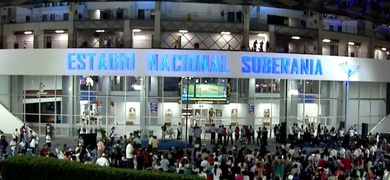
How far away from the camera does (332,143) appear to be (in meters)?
34.0

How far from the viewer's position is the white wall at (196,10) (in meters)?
41.1

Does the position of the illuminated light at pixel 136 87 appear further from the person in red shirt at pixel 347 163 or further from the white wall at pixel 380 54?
the white wall at pixel 380 54

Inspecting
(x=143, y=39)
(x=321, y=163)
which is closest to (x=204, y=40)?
(x=143, y=39)

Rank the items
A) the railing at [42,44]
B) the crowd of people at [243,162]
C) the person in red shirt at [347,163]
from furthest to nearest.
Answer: the railing at [42,44] → the person in red shirt at [347,163] → the crowd of people at [243,162]

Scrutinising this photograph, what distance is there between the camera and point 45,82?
38094mm

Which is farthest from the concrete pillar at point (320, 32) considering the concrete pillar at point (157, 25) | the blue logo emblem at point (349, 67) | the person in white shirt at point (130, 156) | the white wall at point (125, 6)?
the person in white shirt at point (130, 156)

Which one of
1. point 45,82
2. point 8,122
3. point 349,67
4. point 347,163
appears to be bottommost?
point 347,163

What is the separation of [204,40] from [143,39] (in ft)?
16.7

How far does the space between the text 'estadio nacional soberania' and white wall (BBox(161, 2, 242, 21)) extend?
7.68 meters

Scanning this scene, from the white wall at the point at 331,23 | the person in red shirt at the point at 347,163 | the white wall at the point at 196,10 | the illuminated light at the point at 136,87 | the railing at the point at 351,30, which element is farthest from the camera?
the railing at the point at 351,30

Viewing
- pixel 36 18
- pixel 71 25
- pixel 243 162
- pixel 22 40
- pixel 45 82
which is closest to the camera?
pixel 243 162

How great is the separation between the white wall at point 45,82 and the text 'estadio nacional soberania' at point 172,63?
3868 millimetres

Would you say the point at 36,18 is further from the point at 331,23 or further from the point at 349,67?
the point at 331,23

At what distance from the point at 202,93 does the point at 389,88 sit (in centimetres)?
1891
